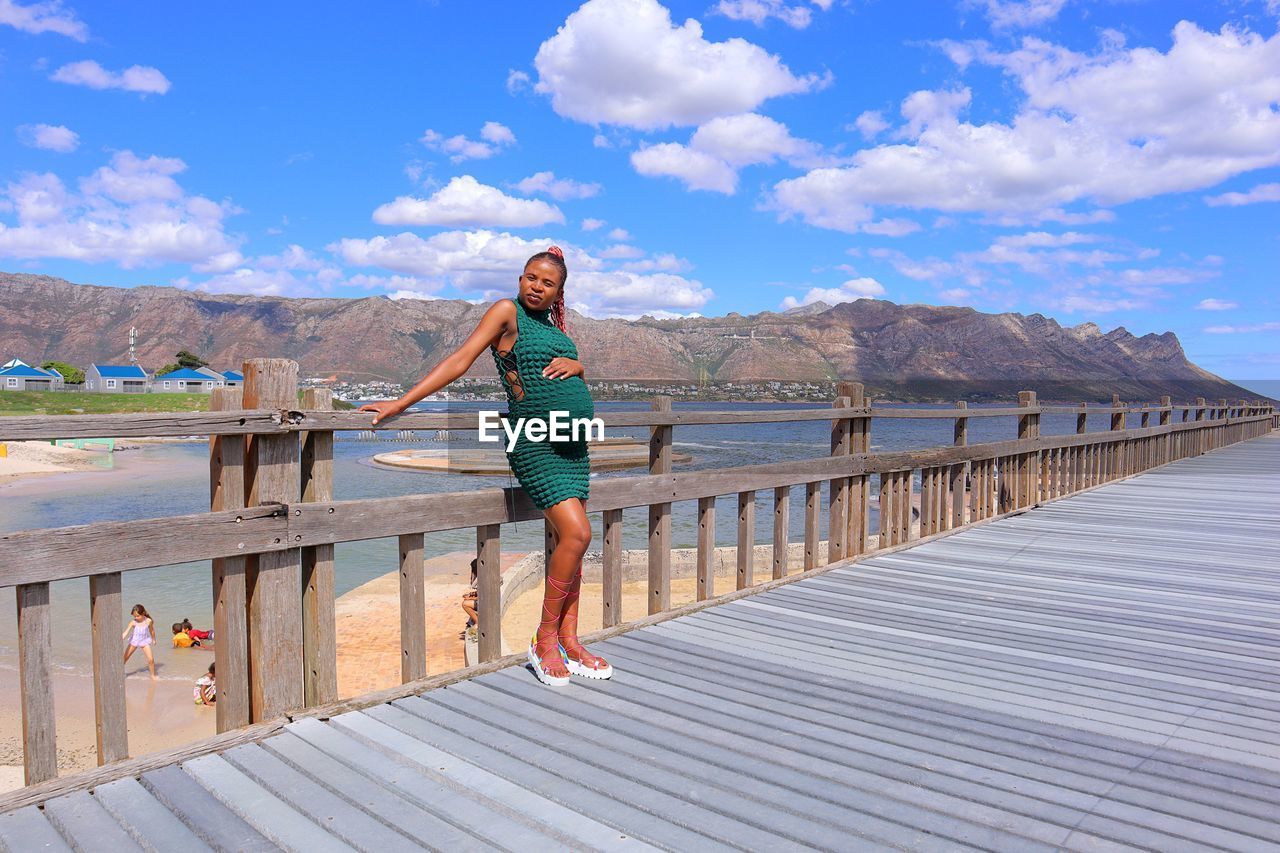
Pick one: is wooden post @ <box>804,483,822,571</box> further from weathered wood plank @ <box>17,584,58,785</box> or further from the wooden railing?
weathered wood plank @ <box>17,584,58,785</box>

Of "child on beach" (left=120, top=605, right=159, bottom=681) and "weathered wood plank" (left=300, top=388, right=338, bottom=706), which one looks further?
"child on beach" (left=120, top=605, right=159, bottom=681)

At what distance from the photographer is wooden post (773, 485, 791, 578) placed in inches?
197

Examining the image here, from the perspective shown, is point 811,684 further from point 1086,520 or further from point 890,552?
point 1086,520

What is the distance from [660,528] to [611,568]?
0.42m

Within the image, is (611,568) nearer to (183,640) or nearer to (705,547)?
(705,547)

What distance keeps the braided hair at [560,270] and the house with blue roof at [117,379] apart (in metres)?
126

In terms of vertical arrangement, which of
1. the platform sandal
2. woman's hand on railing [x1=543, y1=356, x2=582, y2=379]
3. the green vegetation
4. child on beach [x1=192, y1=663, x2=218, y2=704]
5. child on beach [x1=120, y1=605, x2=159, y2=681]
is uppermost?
the green vegetation

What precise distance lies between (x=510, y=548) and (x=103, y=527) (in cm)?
1985

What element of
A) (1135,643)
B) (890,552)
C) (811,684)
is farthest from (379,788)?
(890,552)

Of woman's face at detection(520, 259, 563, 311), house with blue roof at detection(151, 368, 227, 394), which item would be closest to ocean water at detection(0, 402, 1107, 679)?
woman's face at detection(520, 259, 563, 311)

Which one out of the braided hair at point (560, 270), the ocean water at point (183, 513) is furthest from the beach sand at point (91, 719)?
the braided hair at point (560, 270)

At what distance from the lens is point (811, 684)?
3404 mm

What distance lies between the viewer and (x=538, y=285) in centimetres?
317

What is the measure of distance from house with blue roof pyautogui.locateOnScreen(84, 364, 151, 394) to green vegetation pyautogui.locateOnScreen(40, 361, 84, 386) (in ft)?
5.12
